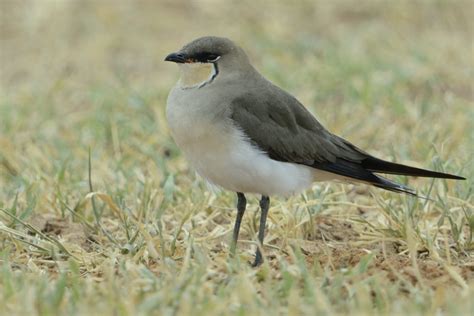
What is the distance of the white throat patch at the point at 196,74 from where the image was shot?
4.70 m

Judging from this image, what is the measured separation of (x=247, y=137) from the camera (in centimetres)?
455

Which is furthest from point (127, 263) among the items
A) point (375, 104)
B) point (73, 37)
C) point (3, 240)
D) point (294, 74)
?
point (73, 37)

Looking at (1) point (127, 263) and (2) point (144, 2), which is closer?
(1) point (127, 263)

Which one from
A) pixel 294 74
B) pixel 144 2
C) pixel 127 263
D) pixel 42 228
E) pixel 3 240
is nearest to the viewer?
pixel 127 263

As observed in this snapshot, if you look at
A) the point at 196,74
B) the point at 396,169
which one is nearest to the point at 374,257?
the point at 396,169

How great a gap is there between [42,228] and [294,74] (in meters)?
3.39

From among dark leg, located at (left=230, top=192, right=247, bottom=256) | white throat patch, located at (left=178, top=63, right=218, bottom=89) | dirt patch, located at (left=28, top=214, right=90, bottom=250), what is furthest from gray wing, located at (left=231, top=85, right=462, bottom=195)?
dirt patch, located at (left=28, top=214, right=90, bottom=250)

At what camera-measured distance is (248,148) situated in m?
4.53

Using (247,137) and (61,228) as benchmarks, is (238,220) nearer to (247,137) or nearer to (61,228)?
(247,137)

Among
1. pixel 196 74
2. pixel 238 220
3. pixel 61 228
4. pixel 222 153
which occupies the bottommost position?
pixel 61 228

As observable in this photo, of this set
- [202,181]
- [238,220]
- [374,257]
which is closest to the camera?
[374,257]

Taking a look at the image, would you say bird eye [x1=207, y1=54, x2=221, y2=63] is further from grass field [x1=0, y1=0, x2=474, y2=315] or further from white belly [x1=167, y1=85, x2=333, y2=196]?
grass field [x1=0, y1=0, x2=474, y2=315]

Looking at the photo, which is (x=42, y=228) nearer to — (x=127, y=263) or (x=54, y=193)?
(x=54, y=193)

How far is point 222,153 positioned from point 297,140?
47cm
